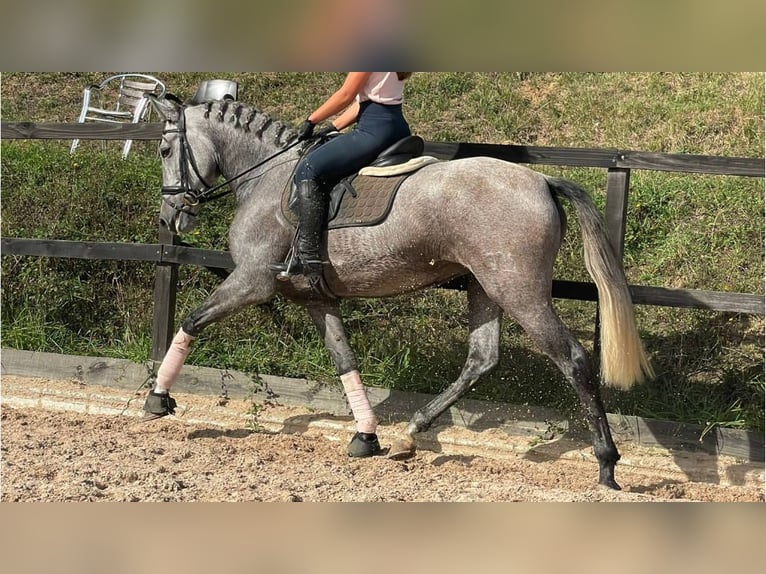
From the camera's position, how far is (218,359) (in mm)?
6738

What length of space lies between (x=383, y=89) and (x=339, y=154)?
48cm

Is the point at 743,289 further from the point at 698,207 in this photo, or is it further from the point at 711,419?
Answer: the point at 711,419

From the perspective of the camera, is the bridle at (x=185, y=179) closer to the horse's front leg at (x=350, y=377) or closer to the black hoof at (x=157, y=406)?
the horse's front leg at (x=350, y=377)

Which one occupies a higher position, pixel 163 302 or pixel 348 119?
pixel 348 119

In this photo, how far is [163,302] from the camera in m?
6.52

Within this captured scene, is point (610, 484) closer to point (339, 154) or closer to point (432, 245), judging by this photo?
point (432, 245)

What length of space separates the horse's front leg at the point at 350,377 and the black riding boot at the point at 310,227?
0.48 meters

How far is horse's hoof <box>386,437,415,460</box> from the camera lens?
5219 millimetres

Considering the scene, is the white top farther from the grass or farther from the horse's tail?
the grass

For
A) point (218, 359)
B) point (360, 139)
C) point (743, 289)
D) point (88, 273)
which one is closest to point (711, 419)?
point (743, 289)

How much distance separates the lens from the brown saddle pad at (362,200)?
16.3 feet

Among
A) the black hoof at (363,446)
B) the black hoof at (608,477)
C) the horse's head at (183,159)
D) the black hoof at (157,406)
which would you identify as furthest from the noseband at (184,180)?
the black hoof at (608,477)

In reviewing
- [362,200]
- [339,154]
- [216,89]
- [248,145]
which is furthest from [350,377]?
[216,89]
